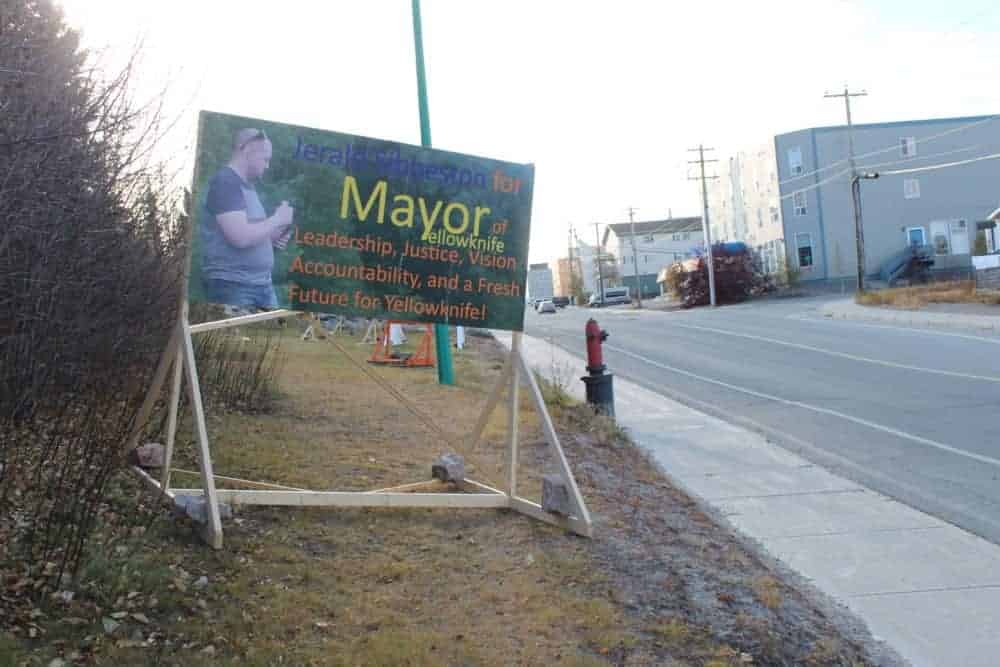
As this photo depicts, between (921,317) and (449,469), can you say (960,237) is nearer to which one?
(921,317)

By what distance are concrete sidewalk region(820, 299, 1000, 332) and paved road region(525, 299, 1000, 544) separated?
1.57 m

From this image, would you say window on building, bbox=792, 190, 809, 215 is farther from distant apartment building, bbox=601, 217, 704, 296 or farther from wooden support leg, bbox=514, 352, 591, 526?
wooden support leg, bbox=514, 352, 591, 526

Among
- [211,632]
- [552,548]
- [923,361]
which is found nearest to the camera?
[211,632]

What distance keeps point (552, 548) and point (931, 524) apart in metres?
3.27

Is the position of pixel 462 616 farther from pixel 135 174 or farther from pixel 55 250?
pixel 135 174

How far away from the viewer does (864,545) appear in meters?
6.81

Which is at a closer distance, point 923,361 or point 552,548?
point 552,548

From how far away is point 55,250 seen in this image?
529cm

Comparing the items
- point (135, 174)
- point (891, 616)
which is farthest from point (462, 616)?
point (135, 174)

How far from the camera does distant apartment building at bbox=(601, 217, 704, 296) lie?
121 metres

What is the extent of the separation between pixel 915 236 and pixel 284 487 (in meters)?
68.4

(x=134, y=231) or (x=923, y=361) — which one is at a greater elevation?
(x=134, y=231)

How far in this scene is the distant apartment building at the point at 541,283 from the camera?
115 meters

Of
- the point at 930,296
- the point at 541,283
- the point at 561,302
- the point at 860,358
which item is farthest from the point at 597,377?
the point at 541,283
